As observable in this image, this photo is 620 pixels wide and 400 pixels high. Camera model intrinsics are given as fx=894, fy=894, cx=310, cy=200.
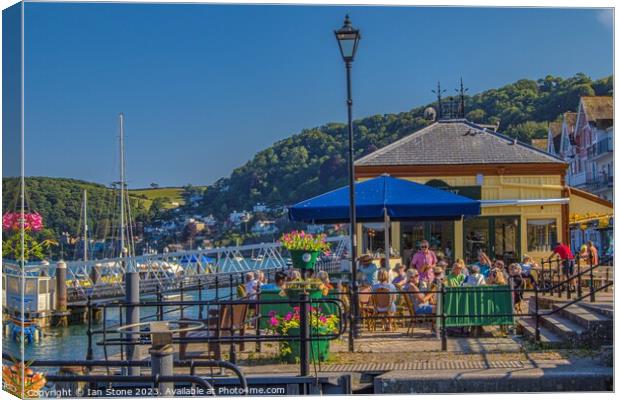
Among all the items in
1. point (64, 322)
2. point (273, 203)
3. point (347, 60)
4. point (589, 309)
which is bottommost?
point (64, 322)

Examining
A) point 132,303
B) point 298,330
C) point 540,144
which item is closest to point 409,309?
point 298,330

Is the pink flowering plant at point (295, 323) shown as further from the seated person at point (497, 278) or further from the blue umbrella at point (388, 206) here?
the seated person at point (497, 278)

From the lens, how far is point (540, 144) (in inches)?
850

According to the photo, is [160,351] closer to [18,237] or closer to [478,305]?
[18,237]

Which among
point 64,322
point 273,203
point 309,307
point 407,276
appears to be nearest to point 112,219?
point 64,322

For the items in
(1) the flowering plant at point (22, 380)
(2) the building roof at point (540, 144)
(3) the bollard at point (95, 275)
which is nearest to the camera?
(1) the flowering plant at point (22, 380)

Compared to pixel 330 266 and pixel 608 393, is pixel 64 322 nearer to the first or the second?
pixel 330 266

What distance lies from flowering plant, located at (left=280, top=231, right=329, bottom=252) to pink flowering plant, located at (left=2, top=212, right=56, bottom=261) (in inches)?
170

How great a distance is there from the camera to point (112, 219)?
39.8m

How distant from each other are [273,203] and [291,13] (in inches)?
412

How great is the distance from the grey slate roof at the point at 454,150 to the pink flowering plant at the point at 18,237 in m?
14.1

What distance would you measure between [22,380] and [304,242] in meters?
5.19

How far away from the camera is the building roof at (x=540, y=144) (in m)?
20.9

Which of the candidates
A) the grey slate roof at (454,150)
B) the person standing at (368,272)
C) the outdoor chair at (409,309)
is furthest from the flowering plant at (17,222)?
the grey slate roof at (454,150)
